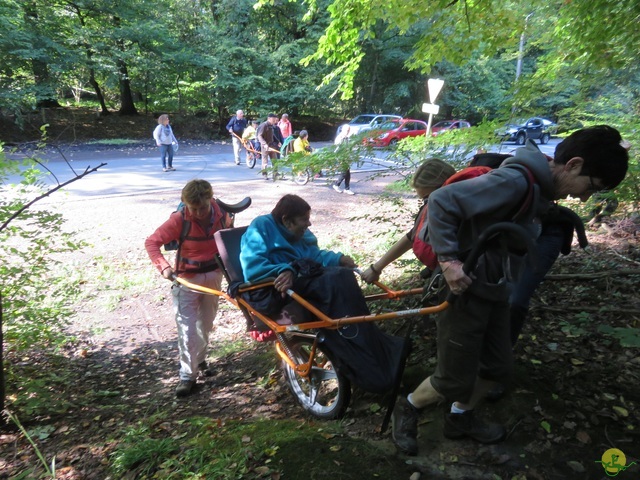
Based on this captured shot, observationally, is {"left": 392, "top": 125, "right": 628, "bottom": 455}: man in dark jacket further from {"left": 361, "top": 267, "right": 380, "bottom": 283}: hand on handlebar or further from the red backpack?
{"left": 361, "top": 267, "right": 380, "bottom": 283}: hand on handlebar

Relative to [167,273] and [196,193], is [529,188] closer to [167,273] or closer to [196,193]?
[196,193]

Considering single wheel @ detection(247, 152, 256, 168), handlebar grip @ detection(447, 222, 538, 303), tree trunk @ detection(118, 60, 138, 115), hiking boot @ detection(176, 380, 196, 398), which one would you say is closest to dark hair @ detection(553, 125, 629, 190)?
handlebar grip @ detection(447, 222, 538, 303)

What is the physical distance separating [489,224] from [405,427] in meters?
1.28

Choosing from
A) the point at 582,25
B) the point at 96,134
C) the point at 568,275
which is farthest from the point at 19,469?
the point at 96,134

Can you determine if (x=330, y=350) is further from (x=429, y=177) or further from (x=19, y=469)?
(x=19, y=469)

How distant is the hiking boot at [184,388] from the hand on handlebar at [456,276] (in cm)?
286

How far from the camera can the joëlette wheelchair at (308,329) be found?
8.49ft

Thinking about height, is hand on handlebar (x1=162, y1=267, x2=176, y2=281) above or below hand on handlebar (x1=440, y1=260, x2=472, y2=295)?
below

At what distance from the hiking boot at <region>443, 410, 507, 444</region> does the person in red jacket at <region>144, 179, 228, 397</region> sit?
93.4 inches

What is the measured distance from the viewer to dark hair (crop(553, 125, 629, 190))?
2.00 m

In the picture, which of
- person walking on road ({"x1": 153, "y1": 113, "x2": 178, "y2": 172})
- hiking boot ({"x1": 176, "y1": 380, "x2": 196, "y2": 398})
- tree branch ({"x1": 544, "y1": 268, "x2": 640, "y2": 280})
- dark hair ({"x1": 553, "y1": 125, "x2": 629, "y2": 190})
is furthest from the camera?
person walking on road ({"x1": 153, "y1": 113, "x2": 178, "y2": 172})

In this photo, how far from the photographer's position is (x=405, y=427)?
2539 mm

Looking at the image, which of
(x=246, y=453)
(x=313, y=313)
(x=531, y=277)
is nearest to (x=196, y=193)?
(x=313, y=313)

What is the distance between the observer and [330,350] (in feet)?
9.11
